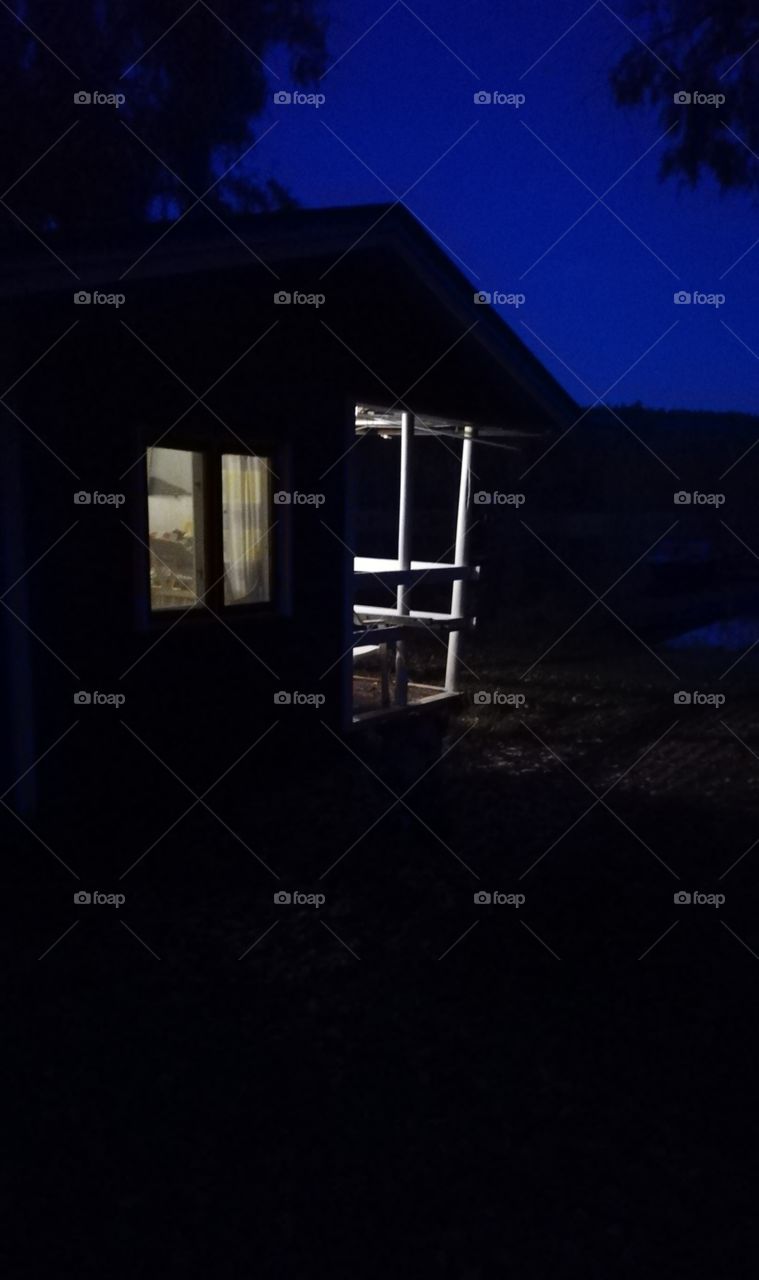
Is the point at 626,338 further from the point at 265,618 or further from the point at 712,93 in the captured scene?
the point at 265,618

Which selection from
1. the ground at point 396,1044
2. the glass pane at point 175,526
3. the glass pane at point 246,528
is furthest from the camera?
the glass pane at point 246,528

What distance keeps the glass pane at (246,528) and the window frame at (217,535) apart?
47mm

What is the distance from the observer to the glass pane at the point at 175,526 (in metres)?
6.81

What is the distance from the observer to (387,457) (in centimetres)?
2619

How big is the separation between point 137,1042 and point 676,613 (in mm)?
21551

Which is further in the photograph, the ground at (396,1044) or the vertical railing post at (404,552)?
the vertical railing post at (404,552)

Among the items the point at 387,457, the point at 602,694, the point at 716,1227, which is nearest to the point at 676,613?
the point at 387,457

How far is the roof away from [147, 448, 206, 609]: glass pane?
173cm

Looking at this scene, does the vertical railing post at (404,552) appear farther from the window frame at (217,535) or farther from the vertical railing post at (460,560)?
the window frame at (217,535)

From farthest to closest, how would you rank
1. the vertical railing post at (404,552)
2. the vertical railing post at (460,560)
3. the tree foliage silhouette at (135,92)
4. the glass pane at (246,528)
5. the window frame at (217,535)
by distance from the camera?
the tree foliage silhouette at (135,92) → the vertical railing post at (460,560) → the vertical railing post at (404,552) → the glass pane at (246,528) → the window frame at (217,535)

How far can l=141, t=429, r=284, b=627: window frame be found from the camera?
667 centimetres

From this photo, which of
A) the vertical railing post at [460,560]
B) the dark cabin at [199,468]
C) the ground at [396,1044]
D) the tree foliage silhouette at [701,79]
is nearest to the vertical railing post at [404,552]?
the vertical railing post at [460,560]

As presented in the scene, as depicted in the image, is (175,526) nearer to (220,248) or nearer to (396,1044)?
(220,248)

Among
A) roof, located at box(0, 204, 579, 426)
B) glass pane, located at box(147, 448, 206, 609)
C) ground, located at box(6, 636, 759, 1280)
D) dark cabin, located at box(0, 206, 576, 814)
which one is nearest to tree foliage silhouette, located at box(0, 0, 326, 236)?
dark cabin, located at box(0, 206, 576, 814)
